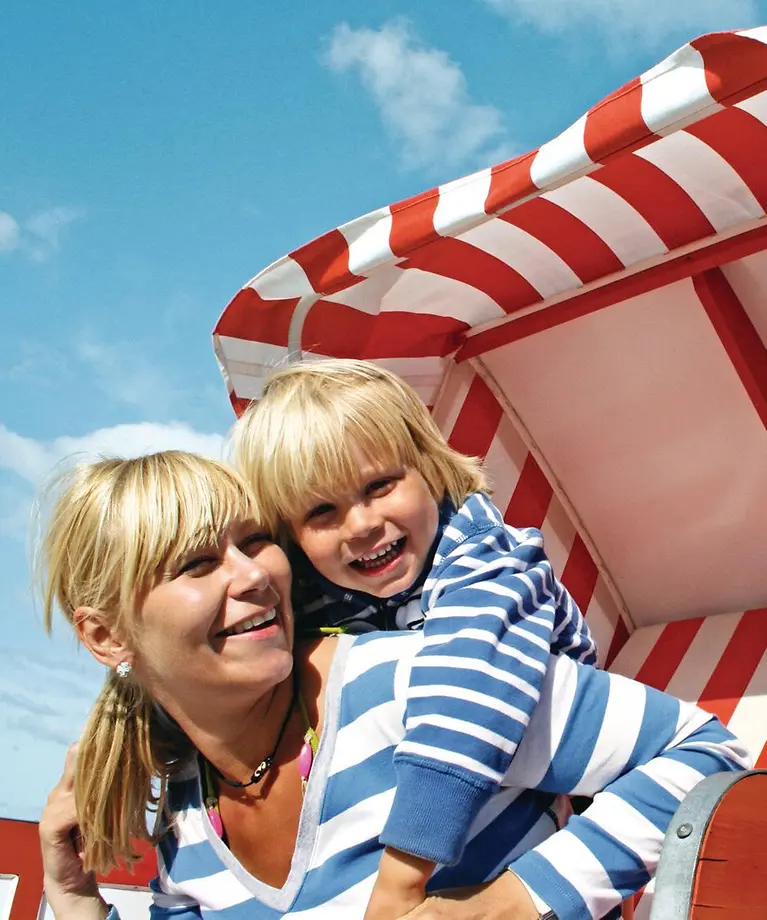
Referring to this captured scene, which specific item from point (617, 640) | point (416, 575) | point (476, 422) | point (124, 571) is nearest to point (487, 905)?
point (416, 575)

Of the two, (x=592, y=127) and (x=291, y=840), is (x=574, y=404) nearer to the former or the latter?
(x=592, y=127)

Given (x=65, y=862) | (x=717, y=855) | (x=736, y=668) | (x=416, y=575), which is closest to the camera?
(x=717, y=855)

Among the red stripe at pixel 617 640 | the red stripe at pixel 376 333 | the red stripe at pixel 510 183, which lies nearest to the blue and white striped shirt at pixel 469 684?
the red stripe at pixel 510 183

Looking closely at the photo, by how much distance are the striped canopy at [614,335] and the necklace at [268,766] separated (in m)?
0.79

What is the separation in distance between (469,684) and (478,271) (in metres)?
1.12

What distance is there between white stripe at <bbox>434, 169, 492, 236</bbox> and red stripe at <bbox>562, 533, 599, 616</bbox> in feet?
3.56

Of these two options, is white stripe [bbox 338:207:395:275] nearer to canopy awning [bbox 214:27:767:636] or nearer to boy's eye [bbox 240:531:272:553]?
canopy awning [bbox 214:27:767:636]

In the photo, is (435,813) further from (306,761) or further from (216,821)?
(216,821)

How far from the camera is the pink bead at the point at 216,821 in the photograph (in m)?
1.56

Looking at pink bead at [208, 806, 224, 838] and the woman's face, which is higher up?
the woman's face

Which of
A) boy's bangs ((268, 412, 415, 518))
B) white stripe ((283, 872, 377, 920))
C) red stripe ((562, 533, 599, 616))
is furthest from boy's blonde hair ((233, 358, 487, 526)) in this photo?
red stripe ((562, 533, 599, 616))

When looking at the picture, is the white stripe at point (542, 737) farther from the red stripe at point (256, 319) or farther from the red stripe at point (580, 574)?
the red stripe at point (580, 574)

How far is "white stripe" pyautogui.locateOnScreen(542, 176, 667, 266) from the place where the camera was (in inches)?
75.0

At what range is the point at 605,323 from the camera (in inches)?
90.4
